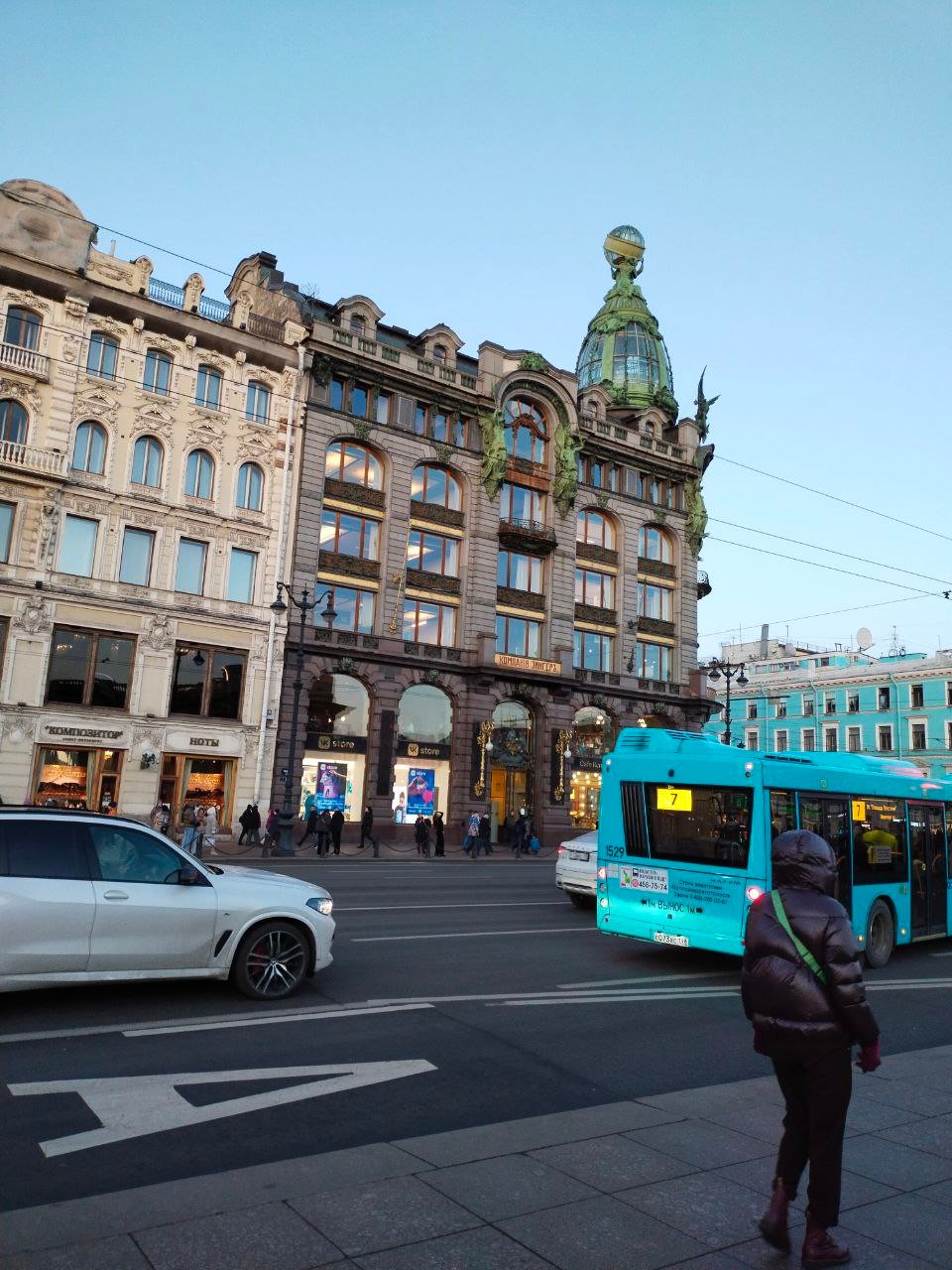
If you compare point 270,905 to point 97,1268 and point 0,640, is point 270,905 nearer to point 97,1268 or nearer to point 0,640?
point 97,1268

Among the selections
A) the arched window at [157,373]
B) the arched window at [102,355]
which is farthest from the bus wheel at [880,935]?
the arched window at [102,355]

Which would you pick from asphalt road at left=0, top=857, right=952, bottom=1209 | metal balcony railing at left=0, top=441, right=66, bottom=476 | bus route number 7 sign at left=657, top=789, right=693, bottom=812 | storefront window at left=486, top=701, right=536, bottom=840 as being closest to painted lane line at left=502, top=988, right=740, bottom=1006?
asphalt road at left=0, top=857, right=952, bottom=1209

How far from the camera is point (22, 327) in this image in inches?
1243

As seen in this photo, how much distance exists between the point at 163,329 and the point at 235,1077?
33.3 m

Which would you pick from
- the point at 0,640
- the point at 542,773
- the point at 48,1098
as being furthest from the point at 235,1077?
the point at 542,773

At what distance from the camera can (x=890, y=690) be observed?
66500mm

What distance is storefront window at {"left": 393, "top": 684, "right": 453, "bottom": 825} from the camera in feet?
127

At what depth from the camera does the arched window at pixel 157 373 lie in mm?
34000

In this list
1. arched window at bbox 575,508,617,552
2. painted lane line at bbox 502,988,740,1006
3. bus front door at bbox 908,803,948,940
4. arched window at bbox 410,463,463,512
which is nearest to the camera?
painted lane line at bbox 502,988,740,1006

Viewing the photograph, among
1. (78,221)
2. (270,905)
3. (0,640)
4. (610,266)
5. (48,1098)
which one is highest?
(610,266)

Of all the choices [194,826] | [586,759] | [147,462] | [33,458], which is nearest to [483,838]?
[586,759]

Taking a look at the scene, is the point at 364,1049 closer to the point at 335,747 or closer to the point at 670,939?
the point at 670,939

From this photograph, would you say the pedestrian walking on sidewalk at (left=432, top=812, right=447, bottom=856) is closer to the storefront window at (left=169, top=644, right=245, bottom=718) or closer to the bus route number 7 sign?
the storefront window at (left=169, top=644, right=245, bottom=718)

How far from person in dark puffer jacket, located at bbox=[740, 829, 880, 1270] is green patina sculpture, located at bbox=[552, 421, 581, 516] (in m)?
41.4
